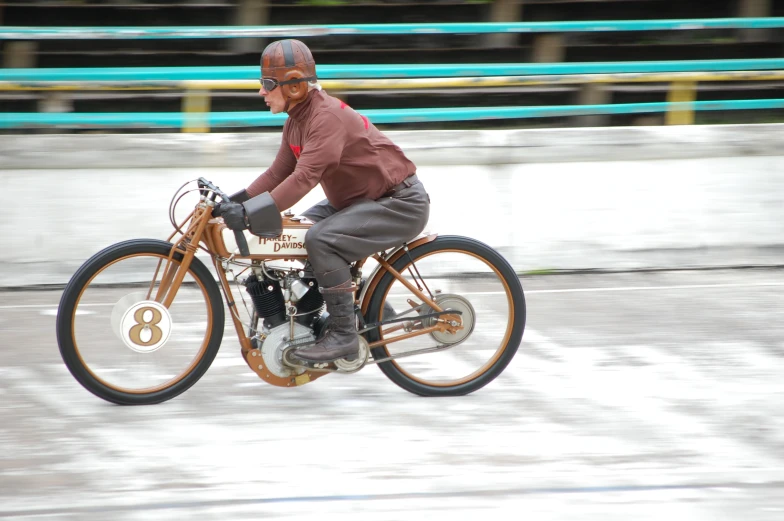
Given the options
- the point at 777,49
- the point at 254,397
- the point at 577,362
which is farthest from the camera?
the point at 777,49

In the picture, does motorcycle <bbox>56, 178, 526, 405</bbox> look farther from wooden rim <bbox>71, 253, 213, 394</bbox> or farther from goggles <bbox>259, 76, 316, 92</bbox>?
goggles <bbox>259, 76, 316, 92</bbox>

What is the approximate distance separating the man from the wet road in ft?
1.81

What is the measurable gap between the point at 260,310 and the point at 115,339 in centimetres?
74

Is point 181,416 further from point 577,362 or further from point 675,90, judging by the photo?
point 675,90

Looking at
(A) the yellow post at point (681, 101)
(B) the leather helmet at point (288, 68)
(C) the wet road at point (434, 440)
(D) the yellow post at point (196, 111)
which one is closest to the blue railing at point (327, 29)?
(D) the yellow post at point (196, 111)

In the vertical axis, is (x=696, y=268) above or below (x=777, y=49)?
below

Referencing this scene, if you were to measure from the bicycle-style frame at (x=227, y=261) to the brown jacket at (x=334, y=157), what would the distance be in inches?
9.9

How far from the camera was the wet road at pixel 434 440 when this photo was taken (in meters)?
3.80

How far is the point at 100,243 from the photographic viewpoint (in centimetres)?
718

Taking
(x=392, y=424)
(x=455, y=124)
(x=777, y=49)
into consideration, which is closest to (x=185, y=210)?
(x=392, y=424)

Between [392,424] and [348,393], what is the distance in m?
0.53

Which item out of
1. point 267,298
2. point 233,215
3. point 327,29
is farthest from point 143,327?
point 327,29

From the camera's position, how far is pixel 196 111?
780cm

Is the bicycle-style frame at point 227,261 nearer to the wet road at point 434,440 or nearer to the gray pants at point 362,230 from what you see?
the gray pants at point 362,230
